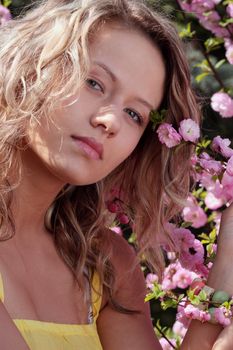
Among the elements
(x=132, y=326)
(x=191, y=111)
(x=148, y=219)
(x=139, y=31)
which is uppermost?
(x=139, y=31)

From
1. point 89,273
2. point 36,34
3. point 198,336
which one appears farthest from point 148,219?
point 36,34

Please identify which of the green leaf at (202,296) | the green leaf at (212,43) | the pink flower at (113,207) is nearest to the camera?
the green leaf at (202,296)

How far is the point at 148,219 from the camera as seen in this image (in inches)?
115

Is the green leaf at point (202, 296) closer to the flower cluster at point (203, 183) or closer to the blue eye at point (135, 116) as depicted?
the flower cluster at point (203, 183)

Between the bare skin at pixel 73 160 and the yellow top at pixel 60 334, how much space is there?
1.1 inches

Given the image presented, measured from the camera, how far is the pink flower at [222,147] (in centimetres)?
252

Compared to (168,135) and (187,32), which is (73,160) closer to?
(168,135)

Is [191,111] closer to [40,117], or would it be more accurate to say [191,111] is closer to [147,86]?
[147,86]

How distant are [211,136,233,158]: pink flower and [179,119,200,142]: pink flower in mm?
62

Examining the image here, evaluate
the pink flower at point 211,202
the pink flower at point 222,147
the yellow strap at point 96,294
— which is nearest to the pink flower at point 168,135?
the pink flower at point 222,147

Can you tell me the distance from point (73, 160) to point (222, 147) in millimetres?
375

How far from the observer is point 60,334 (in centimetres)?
264

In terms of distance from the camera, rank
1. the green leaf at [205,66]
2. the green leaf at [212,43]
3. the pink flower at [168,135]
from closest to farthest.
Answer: the pink flower at [168,135] → the green leaf at [212,43] → the green leaf at [205,66]

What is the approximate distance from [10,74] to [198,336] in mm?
825
